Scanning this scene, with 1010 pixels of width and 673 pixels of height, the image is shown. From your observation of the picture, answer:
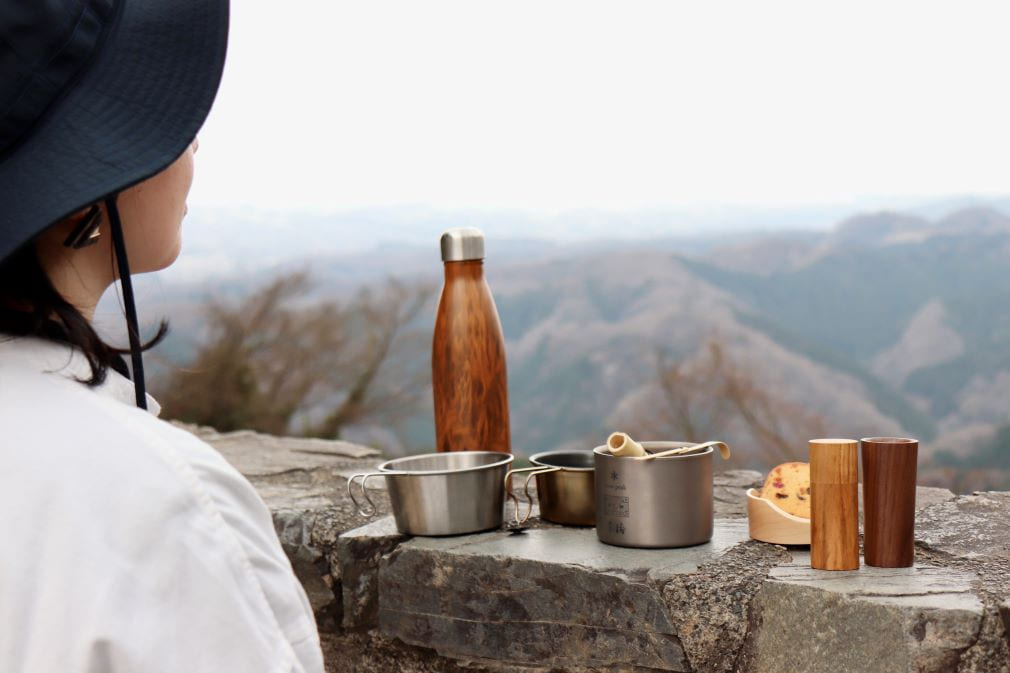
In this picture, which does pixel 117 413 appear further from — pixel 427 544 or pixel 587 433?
pixel 587 433

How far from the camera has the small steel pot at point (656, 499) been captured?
1367 mm

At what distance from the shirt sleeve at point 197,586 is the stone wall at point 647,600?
2.50 feet

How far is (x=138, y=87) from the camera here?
70 cm

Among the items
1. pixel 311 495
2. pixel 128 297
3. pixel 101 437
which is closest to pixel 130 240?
pixel 128 297

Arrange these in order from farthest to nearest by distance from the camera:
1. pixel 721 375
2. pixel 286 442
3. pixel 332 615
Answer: pixel 721 375, pixel 286 442, pixel 332 615

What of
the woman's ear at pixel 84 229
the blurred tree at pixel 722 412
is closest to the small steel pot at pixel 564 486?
the woman's ear at pixel 84 229

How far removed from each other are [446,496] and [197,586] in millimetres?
902

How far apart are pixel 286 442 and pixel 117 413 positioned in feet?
6.37

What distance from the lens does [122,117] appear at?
27.0 inches

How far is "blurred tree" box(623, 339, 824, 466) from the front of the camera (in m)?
4.03

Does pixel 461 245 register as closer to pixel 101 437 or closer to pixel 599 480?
pixel 599 480

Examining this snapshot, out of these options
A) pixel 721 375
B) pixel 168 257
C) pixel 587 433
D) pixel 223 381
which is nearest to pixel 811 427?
pixel 721 375

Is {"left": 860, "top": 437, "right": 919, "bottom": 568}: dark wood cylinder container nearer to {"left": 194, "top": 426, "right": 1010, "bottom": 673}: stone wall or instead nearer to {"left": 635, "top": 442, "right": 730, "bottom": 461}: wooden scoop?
{"left": 194, "top": 426, "right": 1010, "bottom": 673}: stone wall

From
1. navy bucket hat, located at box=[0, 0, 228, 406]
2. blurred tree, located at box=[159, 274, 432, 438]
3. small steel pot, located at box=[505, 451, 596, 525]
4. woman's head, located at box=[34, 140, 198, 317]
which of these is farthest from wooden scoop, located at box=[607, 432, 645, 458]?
blurred tree, located at box=[159, 274, 432, 438]
